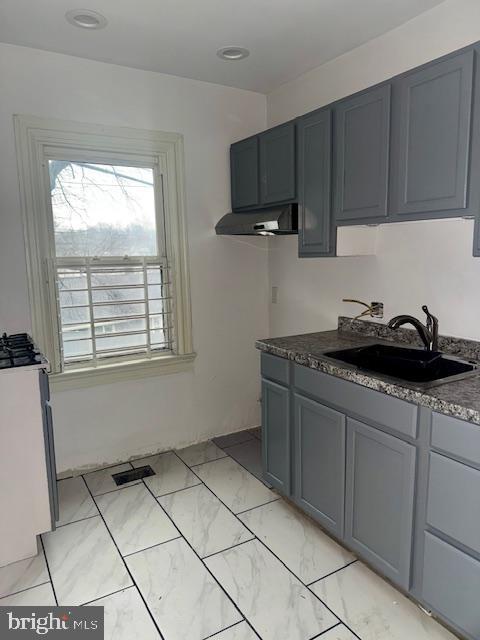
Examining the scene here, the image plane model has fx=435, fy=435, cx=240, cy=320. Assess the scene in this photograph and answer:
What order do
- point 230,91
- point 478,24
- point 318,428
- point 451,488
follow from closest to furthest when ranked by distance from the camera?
point 451,488 → point 478,24 → point 318,428 → point 230,91

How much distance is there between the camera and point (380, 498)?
187cm

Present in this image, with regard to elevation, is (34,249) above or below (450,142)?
below

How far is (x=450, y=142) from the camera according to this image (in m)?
1.80

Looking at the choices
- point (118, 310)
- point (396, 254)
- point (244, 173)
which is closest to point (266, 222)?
point (244, 173)

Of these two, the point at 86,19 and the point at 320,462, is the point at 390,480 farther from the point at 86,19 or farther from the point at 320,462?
the point at 86,19

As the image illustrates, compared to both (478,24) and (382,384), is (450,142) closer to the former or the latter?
(478,24)

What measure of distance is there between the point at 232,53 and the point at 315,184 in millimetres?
1013

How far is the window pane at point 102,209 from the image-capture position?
280 cm

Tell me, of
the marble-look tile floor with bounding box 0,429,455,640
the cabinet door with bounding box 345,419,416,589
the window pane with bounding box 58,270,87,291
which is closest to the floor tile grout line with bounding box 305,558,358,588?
the marble-look tile floor with bounding box 0,429,455,640

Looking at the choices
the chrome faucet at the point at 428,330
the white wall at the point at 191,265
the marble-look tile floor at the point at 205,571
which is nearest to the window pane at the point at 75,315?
the white wall at the point at 191,265

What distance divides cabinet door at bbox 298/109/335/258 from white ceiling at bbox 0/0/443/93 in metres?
0.47

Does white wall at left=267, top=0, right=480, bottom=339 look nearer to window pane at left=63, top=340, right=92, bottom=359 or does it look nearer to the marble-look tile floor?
the marble-look tile floor

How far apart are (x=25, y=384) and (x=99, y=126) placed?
1.72 meters

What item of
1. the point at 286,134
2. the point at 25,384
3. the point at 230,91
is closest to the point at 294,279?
the point at 286,134
